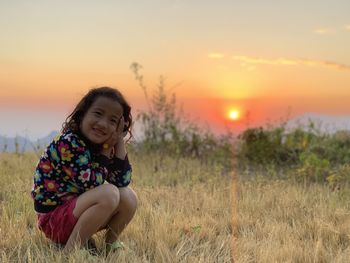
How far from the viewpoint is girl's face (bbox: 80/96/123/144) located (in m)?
3.80

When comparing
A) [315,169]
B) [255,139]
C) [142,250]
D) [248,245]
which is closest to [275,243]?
[248,245]

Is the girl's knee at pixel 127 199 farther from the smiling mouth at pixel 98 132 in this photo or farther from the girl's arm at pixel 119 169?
the smiling mouth at pixel 98 132

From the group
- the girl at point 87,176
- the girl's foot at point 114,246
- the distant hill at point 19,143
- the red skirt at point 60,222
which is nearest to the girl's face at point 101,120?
the girl at point 87,176

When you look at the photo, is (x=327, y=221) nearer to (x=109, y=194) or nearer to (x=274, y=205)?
(x=274, y=205)

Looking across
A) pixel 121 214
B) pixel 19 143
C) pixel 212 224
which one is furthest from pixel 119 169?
pixel 19 143

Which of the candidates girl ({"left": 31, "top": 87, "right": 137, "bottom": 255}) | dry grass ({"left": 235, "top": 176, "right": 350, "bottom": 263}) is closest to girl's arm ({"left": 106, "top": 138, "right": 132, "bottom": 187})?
girl ({"left": 31, "top": 87, "right": 137, "bottom": 255})

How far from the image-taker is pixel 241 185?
22.7ft

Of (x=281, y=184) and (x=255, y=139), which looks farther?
(x=255, y=139)

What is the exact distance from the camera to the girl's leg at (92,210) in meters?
3.65

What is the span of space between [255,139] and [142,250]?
21.2 feet

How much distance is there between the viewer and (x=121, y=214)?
395 cm

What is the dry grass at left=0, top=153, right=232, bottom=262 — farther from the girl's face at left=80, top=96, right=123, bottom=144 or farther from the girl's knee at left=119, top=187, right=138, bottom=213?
the girl's face at left=80, top=96, right=123, bottom=144

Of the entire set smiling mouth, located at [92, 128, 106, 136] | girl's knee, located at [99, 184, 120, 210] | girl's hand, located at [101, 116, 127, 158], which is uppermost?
smiling mouth, located at [92, 128, 106, 136]

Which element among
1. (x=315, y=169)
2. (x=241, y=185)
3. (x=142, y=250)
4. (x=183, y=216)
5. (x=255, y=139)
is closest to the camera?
(x=142, y=250)
